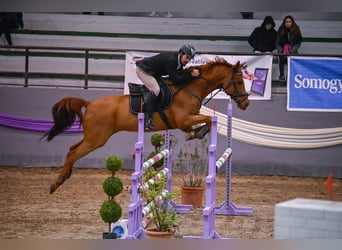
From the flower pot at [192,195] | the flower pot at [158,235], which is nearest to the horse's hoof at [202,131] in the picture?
the flower pot at [192,195]

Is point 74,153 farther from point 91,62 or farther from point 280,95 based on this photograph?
point 280,95

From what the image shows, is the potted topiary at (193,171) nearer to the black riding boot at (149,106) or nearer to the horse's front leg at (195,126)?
the horse's front leg at (195,126)

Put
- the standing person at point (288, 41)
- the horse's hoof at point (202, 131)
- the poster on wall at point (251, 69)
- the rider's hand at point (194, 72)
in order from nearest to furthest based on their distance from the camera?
the horse's hoof at point (202, 131), the rider's hand at point (194, 72), the standing person at point (288, 41), the poster on wall at point (251, 69)

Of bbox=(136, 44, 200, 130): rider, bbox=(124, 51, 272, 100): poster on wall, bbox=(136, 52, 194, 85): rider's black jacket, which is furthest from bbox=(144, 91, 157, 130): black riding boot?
bbox=(124, 51, 272, 100): poster on wall

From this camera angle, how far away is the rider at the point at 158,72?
6.43 m

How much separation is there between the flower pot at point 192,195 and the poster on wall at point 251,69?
1.12 metres

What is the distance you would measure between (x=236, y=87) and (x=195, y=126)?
0.38 metres

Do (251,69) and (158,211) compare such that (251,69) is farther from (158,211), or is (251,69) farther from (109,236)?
(109,236)

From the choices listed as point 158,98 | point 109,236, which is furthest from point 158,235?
point 158,98

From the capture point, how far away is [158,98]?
21.9ft

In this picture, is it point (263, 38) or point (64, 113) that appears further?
point (263, 38)

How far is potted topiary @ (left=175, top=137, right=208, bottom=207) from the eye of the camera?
23.1 feet

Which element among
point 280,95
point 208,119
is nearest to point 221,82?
point 208,119

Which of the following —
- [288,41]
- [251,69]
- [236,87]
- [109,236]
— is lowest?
[109,236]
